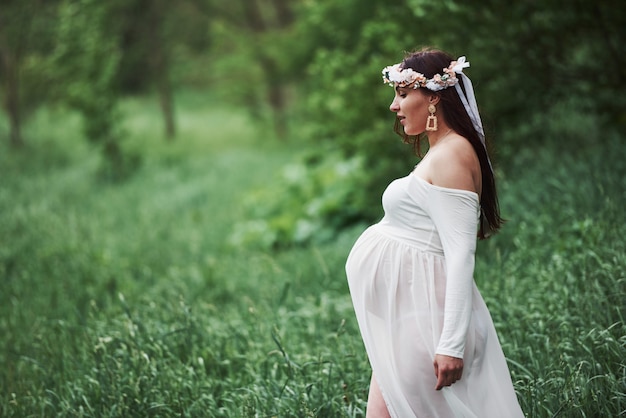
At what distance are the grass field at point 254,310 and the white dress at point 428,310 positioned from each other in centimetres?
63

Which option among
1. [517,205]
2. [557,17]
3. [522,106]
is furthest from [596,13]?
[517,205]

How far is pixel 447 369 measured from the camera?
2.42 metres

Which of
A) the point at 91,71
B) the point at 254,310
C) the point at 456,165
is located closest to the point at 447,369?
the point at 456,165

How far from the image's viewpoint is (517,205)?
6.21 m

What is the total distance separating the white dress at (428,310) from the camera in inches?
96.7

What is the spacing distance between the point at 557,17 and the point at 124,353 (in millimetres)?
6070

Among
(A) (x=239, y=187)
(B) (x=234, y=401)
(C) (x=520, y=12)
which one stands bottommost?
(A) (x=239, y=187)

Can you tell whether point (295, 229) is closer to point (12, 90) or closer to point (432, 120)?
point (432, 120)

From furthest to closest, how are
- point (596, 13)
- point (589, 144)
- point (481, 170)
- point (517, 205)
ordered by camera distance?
point (589, 144) → point (596, 13) → point (517, 205) → point (481, 170)

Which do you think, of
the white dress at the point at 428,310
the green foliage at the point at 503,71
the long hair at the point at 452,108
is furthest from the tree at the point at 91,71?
the white dress at the point at 428,310

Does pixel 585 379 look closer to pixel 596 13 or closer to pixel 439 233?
pixel 439 233

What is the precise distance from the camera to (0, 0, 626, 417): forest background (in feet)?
12.7

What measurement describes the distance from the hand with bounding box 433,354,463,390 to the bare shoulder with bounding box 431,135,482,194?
647 mm

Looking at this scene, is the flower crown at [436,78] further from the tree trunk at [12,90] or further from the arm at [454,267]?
the tree trunk at [12,90]
